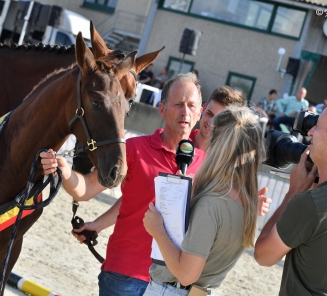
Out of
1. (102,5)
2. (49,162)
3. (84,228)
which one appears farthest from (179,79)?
(102,5)

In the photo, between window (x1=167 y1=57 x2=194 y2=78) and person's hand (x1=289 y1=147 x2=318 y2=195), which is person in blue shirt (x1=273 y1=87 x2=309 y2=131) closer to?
window (x1=167 y1=57 x2=194 y2=78)

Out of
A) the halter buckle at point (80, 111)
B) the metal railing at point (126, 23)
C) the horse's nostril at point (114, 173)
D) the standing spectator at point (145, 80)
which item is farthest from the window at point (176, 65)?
the horse's nostril at point (114, 173)

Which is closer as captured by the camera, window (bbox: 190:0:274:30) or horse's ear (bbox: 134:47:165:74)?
horse's ear (bbox: 134:47:165:74)

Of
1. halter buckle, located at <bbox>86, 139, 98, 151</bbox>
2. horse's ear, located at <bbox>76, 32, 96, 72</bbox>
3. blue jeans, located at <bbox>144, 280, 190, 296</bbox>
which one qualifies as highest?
horse's ear, located at <bbox>76, 32, 96, 72</bbox>

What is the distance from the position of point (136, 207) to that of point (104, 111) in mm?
566

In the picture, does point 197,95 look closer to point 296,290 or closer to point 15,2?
point 296,290

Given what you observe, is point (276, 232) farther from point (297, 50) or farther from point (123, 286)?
point (297, 50)

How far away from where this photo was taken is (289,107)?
1459 centimetres

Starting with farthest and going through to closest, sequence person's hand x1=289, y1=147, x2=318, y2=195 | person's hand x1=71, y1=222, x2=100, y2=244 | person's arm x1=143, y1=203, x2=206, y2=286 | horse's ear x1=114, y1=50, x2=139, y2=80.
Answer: person's hand x1=71, y1=222, x2=100, y2=244 < horse's ear x1=114, y1=50, x2=139, y2=80 < person's hand x1=289, y1=147, x2=318, y2=195 < person's arm x1=143, y1=203, x2=206, y2=286

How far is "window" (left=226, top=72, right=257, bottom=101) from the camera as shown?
21531mm

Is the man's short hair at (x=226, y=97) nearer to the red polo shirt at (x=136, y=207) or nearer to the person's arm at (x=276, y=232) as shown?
the red polo shirt at (x=136, y=207)

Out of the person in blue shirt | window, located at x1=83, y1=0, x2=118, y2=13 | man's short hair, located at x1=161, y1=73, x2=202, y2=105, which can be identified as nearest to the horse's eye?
man's short hair, located at x1=161, y1=73, x2=202, y2=105

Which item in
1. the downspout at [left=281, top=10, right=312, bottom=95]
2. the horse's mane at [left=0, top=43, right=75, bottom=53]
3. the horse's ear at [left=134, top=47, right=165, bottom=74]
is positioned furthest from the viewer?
the downspout at [left=281, top=10, right=312, bottom=95]

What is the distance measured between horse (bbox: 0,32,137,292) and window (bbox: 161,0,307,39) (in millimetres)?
18232
